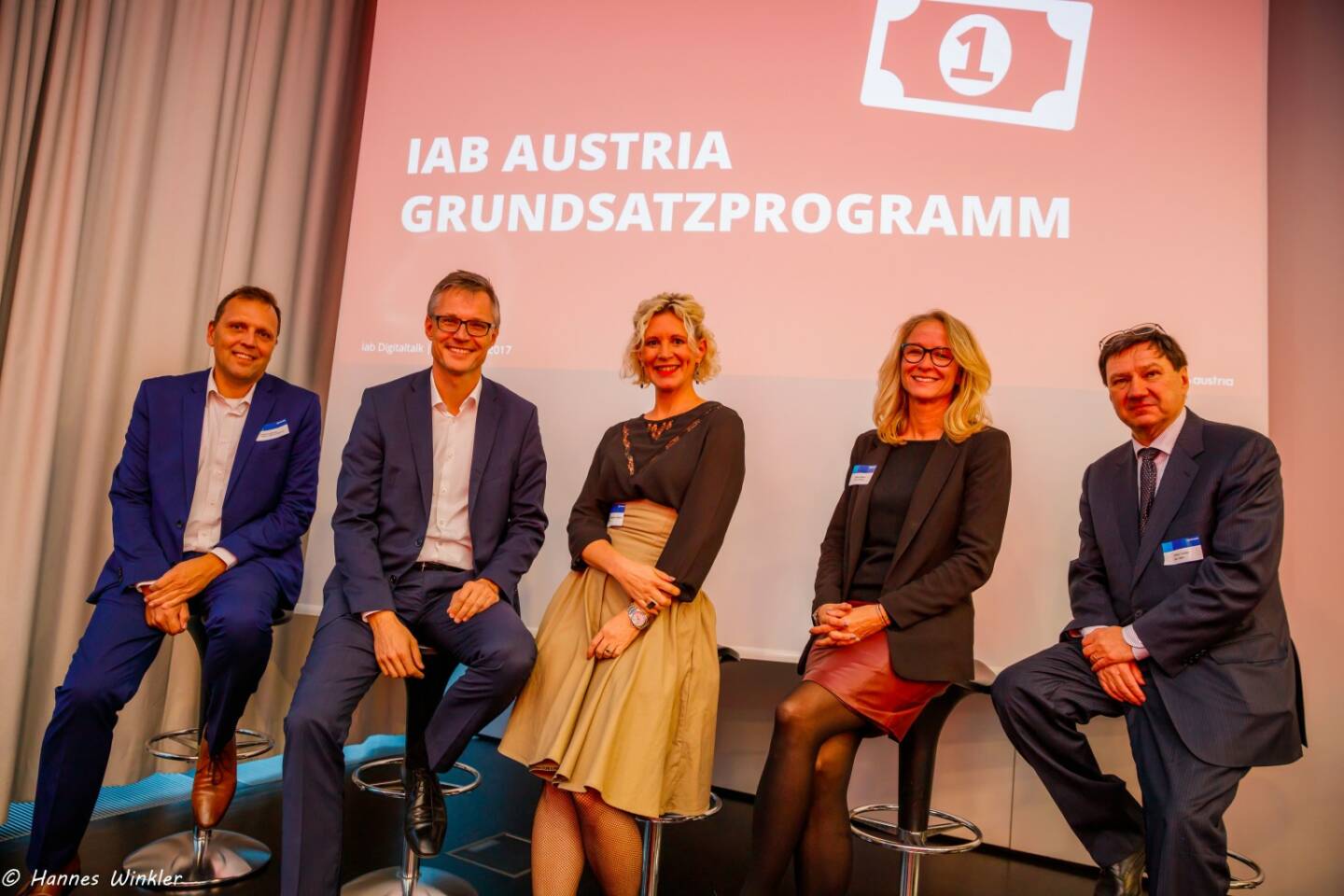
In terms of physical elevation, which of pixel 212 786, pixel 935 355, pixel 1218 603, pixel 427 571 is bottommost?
pixel 212 786

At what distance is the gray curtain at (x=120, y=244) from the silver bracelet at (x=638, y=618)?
1.61 metres

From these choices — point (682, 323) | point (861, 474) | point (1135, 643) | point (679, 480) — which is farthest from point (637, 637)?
point (1135, 643)

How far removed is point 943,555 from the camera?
2459 millimetres

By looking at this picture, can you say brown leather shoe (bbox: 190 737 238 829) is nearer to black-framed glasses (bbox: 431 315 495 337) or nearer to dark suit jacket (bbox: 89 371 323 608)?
dark suit jacket (bbox: 89 371 323 608)

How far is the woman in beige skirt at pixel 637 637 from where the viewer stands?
2.23 m

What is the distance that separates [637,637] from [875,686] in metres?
0.62

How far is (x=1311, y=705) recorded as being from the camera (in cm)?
290

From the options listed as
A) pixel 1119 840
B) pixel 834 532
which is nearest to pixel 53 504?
pixel 834 532

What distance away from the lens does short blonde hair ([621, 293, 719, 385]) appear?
8.84ft

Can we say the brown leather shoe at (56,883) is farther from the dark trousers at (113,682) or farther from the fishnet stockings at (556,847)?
the fishnet stockings at (556,847)

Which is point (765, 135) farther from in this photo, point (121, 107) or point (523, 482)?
point (121, 107)

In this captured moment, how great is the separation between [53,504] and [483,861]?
1891 mm

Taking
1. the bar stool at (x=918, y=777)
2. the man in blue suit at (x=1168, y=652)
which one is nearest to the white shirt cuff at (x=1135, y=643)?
the man in blue suit at (x=1168, y=652)

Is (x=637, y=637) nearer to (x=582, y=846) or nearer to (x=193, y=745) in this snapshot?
(x=582, y=846)
